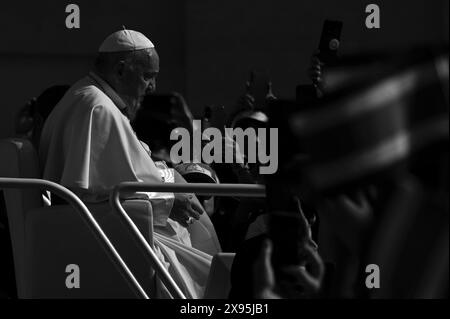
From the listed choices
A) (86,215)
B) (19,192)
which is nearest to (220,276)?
(86,215)

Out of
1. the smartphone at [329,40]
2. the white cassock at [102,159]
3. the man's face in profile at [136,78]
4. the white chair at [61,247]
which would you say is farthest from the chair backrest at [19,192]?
the smartphone at [329,40]

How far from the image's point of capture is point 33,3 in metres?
13.8

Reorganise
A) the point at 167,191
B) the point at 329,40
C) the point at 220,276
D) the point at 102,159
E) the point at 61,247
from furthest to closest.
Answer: the point at 329,40 < the point at 102,159 < the point at 61,247 < the point at 167,191 < the point at 220,276

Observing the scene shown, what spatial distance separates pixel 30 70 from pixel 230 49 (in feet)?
7.02

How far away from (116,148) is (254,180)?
5.56ft

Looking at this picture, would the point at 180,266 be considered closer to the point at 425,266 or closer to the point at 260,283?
the point at 260,283

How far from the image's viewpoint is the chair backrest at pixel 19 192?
15.6ft

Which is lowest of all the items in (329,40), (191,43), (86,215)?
(191,43)

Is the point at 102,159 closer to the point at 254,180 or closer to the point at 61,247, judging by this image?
the point at 61,247

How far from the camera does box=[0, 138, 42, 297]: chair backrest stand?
4754 millimetres

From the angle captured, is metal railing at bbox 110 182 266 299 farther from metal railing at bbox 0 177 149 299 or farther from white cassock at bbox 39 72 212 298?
white cassock at bbox 39 72 212 298

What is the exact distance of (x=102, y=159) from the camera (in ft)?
16.6

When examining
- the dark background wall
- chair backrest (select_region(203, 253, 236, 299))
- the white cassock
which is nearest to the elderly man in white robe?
the white cassock

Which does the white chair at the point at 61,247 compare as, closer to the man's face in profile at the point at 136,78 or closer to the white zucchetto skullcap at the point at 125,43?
the man's face in profile at the point at 136,78
